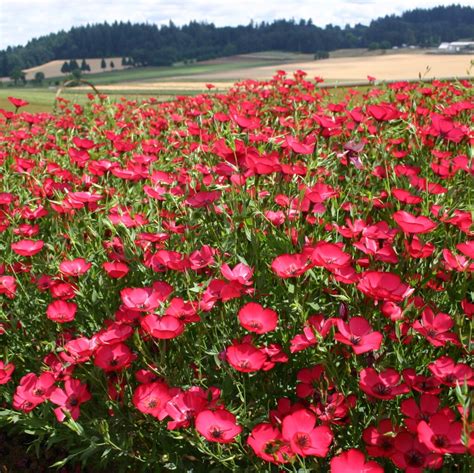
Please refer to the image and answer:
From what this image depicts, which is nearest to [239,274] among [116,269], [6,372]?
[116,269]

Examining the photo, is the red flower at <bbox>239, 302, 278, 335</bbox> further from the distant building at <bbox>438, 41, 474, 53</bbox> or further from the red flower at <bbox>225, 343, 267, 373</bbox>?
the distant building at <bbox>438, 41, 474, 53</bbox>

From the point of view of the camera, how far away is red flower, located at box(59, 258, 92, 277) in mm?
2018

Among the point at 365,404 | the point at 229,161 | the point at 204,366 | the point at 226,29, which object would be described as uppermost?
the point at 226,29

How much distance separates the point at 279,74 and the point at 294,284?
4.82 m

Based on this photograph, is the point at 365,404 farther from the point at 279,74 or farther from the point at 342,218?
the point at 279,74

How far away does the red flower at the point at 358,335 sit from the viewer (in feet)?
5.06

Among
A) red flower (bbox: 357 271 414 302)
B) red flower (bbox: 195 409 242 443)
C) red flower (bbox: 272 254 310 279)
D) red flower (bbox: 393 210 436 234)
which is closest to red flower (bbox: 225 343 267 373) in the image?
red flower (bbox: 195 409 242 443)

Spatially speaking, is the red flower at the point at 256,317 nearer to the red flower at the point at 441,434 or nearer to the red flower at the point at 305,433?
the red flower at the point at 305,433

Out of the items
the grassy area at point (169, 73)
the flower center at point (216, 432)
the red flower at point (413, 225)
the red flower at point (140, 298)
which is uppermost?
the grassy area at point (169, 73)

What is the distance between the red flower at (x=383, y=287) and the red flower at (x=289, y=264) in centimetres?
18

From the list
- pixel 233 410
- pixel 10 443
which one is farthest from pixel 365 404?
pixel 10 443

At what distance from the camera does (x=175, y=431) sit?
5.58ft

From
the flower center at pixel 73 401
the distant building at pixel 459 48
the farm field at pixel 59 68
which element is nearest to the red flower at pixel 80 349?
the flower center at pixel 73 401

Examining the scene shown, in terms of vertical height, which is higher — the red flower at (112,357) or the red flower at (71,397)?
the red flower at (112,357)
